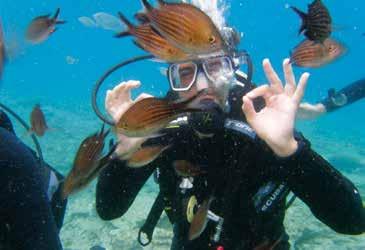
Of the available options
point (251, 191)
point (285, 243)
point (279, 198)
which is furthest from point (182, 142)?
point (285, 243)

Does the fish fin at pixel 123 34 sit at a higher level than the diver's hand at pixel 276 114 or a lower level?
higher

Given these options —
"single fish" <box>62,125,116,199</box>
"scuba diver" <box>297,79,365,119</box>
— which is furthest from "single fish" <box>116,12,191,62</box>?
"scuba diver" <box>297,79,365,119</box>

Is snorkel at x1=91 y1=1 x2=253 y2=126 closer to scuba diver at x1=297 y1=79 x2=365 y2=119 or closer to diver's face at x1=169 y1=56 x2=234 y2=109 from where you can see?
diver's face at x1=169 y1=56 x2=234 y2=109

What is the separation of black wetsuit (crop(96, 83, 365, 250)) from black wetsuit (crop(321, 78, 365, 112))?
6.40 metres

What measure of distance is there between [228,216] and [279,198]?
0.50 m

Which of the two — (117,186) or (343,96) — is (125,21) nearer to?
(117,186)

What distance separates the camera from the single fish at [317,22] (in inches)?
89.3

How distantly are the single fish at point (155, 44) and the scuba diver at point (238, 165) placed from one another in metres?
1.12

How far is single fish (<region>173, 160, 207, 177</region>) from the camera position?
9.92 feet

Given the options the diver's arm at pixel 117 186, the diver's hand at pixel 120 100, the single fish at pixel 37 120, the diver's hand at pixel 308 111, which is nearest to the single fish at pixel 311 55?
the diver's hand at pixel 120 100

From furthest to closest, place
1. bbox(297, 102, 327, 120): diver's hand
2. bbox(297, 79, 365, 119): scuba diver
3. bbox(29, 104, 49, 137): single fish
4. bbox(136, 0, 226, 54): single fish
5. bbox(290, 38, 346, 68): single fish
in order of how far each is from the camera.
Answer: bbox(297, 79, 365, 119): scuba diver
bbox(297, 102, 327, 120): diver's hand
bbox(29, 104, 49, 137): single fish
bbox(290, 38, 346, 68): single fish
bbox(136, 0, 226, 54): single fish

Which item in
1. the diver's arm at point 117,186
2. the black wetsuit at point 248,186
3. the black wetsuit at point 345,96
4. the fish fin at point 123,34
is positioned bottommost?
the black wetsuit at point 345,96

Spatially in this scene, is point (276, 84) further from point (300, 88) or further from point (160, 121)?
point (160, 121)

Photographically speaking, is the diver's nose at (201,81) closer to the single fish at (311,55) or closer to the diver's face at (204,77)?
the diver's face at (204,77)
